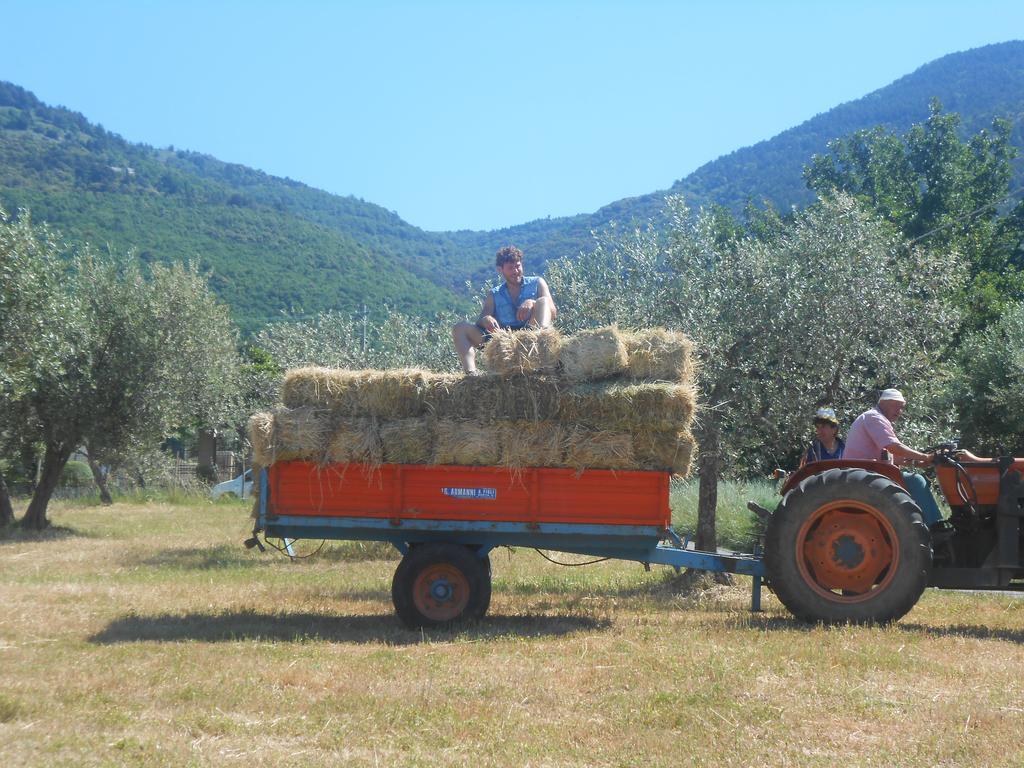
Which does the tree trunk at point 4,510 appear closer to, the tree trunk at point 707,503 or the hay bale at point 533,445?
the tree trunk at point 707,503

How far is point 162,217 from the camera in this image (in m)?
77.2

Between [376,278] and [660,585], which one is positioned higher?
[376,278]

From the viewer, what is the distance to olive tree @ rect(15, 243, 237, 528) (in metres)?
17.9

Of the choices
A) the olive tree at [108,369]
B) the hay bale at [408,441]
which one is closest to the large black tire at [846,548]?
the hay bale at [408,441]

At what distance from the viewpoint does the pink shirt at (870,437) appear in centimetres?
823

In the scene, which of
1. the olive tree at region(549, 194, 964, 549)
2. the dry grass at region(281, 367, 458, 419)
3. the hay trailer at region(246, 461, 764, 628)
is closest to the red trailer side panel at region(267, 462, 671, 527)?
the hay trailer at region(246, 461, 764, 628)

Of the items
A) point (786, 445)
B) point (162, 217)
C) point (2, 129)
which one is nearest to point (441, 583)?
point (786, 445)

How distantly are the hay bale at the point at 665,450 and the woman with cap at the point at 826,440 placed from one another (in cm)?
144

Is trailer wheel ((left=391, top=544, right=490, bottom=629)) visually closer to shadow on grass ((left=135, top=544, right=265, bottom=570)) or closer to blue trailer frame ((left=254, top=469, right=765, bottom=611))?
blue trailer frame ((left=254, top=469, right=765, bottom=611))

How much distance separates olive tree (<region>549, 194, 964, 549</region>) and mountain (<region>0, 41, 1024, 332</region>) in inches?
1141

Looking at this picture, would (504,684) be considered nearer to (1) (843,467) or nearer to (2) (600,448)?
(2) (600,448)

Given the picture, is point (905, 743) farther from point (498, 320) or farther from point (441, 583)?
point (498, 320)

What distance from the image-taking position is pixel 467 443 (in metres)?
8.25

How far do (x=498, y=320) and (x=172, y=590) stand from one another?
4.83 metres
